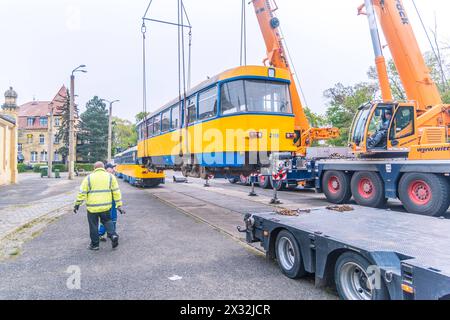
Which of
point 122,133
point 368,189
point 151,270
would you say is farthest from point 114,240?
point 122,133

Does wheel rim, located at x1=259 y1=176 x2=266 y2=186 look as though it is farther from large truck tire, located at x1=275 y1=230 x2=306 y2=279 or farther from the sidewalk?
large truck tire, located at x1=275 y1=230 x2=306 y2=279

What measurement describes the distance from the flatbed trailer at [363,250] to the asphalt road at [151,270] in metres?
0.36

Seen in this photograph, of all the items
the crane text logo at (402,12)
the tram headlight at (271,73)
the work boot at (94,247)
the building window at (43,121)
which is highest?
the building window at (43,121)

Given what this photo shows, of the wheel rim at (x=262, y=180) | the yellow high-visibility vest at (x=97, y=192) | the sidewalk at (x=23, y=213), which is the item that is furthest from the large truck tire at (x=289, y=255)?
the wheel rim at (x=262, y=180)

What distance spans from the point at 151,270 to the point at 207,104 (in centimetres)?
492

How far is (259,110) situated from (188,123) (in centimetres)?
273

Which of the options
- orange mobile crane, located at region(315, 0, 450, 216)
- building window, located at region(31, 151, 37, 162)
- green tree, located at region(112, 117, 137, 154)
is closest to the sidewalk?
orange mobile crane, located at region(315, 0, 450, 216)

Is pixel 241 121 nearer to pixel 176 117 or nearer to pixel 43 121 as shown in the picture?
pixel 176 117

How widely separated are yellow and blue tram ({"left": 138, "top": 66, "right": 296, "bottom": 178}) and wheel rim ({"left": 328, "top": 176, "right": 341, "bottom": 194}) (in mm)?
5000

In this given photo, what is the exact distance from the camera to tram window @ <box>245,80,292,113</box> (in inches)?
311

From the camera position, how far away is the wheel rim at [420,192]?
9123mm

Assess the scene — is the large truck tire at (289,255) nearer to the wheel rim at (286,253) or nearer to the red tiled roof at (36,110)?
the wheel rim at (286,253)

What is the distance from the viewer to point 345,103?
1321 inches
